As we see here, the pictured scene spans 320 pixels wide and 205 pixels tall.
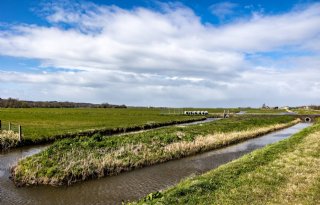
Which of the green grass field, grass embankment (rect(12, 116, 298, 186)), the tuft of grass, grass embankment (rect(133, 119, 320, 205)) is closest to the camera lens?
grass embankment (rect(133, 119, 320, 205))

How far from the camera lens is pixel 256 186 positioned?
522 inches

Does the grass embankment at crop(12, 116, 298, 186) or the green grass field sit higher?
the green grass field

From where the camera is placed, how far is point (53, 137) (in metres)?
34.4

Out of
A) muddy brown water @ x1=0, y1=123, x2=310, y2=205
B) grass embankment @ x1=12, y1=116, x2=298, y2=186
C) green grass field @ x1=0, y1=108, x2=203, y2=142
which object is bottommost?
muddy brown water @ x1=0, y1=123, x2=310, y2=205

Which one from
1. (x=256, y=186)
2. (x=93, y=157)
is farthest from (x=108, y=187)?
(x=256, y=186)

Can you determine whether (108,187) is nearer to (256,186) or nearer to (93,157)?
(93,157)

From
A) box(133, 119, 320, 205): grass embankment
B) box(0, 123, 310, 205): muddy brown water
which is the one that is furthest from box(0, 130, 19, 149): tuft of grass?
box(133, 119, 320, 205): grass embankment

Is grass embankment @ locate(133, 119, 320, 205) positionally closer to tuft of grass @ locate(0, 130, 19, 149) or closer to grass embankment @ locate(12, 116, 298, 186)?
grass embankment @ locate(12, 116, 298, 186)

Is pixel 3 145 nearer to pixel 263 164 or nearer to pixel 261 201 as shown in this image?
pixel 263 164

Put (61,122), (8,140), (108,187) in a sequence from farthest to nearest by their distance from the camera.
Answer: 1. (61,122)
2. (8,140)
3. (108,187)

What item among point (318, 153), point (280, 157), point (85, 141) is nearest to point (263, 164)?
point (280, 157)

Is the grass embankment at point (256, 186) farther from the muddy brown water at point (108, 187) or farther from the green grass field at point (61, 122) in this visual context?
the green grass field at point (61, 122)

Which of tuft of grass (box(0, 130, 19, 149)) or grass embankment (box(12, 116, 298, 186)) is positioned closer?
grass embankment (box(12, 116, 298, 186))

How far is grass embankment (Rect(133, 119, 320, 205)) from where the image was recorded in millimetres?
11625
